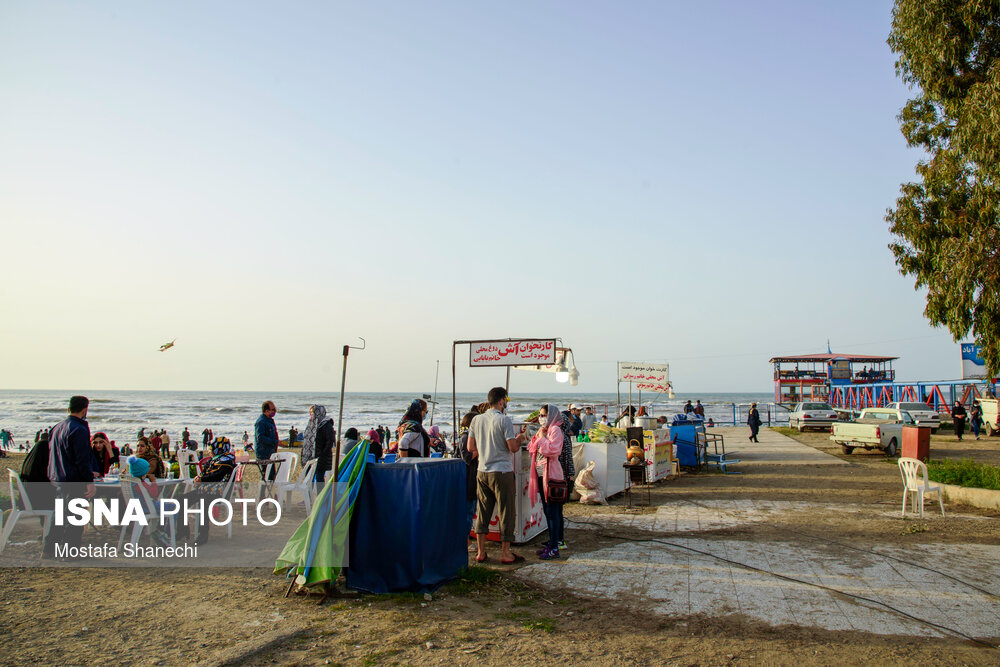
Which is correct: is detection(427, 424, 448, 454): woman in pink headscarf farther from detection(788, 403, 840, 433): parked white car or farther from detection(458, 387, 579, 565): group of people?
detection(788, 403, 840, 433): parked white car

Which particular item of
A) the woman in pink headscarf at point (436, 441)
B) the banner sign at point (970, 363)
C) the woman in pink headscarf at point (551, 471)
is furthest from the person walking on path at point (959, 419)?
the woman in pink headscarf at point (551, 471)

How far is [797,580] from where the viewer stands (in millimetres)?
5844

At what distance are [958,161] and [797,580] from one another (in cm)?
867

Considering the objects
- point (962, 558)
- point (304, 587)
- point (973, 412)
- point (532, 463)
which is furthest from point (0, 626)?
point (973, 412)

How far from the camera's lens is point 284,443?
28.8 meters

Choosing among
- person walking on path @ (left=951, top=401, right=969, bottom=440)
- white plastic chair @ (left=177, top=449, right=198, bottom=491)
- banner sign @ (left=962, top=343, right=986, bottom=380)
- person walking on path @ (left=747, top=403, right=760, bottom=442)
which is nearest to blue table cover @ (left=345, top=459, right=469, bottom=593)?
white plastic chair @ (left=177, top=449, right=198, bottom=491)

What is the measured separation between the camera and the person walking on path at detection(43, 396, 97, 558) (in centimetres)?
643

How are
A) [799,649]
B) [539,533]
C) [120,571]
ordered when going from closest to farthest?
1. [799,649]
2. [120,571]
3. [539,533]

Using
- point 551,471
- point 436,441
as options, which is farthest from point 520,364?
point 551,471

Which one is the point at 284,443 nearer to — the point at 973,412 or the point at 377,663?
the point at 377,663

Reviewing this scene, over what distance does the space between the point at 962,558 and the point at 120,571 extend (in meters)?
8.22

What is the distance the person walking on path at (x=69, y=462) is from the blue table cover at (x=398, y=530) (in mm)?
3063

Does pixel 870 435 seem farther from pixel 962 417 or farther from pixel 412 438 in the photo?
pixel 412 438

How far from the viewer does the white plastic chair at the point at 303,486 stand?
902 centimetres
